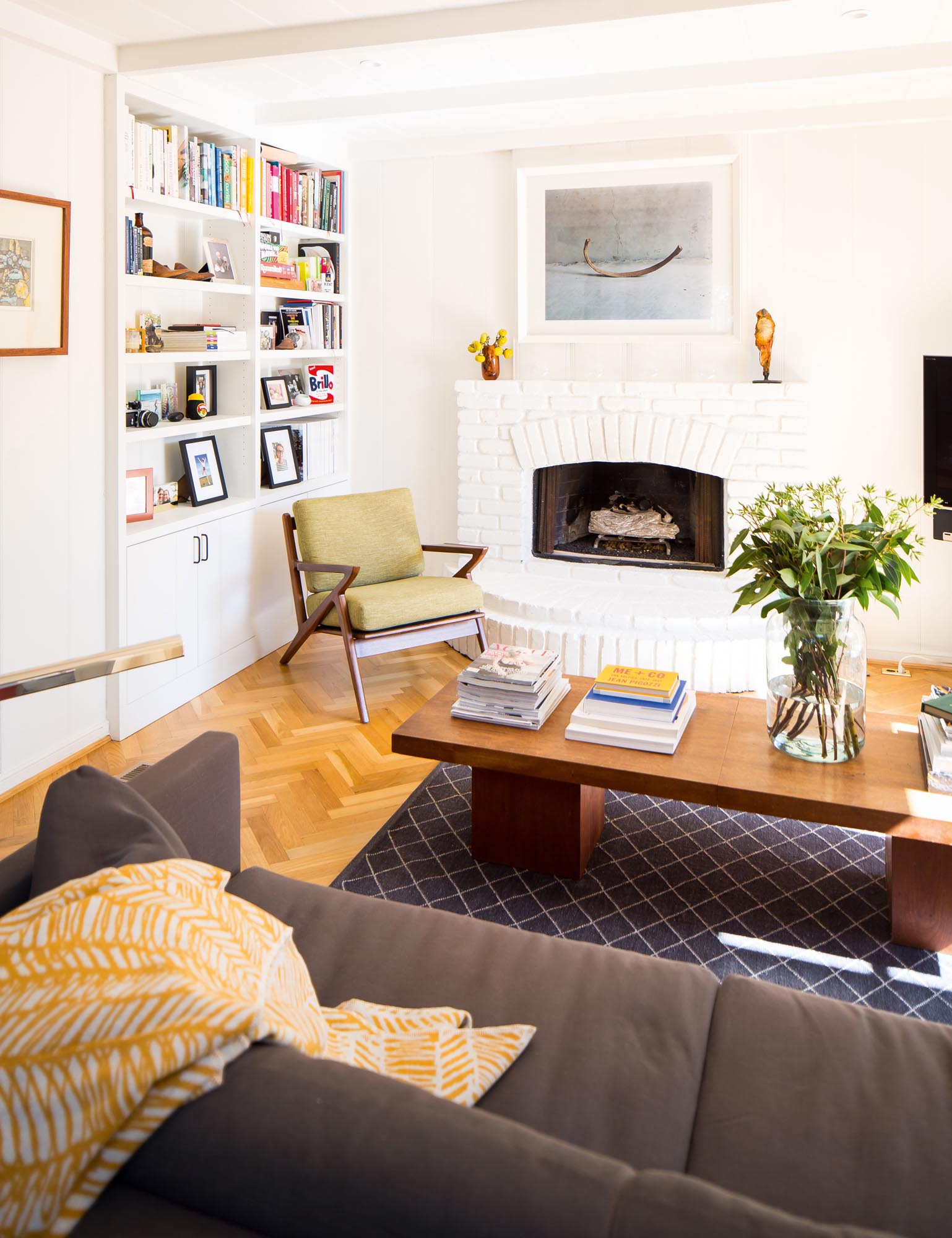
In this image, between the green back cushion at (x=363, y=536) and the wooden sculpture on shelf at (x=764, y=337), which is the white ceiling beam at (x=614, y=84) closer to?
the wooden sculpture on shelf at (x=764, y=337)

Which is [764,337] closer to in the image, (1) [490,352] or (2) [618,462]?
(2) [618,462]

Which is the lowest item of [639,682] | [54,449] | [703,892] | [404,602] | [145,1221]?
[703,892]

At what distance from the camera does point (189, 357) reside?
4.30 m

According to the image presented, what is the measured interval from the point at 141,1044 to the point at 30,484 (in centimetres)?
288

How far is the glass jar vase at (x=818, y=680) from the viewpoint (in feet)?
8.48

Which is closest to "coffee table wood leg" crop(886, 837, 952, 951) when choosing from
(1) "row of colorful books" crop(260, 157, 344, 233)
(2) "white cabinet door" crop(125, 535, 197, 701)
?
(2) "white cabinet door" crop(125, 535, 197, 701)

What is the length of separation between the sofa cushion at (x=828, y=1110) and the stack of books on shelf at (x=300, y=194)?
4351mm

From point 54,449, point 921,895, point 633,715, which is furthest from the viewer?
point 54,449

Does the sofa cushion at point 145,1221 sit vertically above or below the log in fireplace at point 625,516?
below

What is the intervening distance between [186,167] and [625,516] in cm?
266

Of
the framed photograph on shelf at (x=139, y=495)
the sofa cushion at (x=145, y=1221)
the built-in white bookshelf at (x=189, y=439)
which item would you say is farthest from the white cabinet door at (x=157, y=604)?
the sofa cushion at (x=145, y=1221)

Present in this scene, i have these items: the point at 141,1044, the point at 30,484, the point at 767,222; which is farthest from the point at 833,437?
the point at 141,1044

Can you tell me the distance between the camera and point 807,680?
8.70ft

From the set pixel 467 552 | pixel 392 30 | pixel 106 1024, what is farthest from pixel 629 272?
pixel 106 1024
